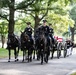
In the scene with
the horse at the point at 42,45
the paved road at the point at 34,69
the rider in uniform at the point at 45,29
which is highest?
the rider in uniform at the point at 45,29

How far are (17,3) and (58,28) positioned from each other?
2366 cm

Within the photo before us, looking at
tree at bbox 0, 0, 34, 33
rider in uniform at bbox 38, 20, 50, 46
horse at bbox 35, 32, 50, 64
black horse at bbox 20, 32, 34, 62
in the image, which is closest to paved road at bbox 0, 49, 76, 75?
horse at bbox 35, 32, 50, 64

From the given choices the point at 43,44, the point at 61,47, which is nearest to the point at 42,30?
the point at 43,44

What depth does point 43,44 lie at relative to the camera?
20.6 m

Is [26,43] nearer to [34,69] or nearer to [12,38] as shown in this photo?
[12,38]

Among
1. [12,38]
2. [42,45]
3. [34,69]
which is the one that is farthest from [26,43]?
[34,69]

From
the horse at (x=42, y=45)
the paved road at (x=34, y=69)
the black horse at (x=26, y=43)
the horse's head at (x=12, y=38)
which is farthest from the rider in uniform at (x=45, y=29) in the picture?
the paved road at (x=34, y=69)

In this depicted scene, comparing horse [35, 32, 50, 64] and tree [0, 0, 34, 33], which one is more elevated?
tree [0, 0, 34, 33]

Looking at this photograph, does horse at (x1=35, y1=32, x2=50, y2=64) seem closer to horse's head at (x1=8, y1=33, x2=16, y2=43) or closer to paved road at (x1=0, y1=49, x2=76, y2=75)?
paved road at (x1=0, y1=49, x2=76, y2=75)

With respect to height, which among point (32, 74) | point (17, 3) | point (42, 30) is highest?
point (17, 3)

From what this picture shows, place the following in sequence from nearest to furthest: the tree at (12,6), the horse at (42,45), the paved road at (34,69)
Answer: the paved road at (34,69)
the horse at (42,45)
the tree at (12,6)

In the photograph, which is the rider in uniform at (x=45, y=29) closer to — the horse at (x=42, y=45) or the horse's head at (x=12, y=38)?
the horse at (x=42, y=45)

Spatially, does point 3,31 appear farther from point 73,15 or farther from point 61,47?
point 73,15

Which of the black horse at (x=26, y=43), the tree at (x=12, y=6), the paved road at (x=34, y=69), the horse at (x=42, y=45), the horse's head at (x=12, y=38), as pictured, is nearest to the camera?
the paved road at (x=34, y=69)
